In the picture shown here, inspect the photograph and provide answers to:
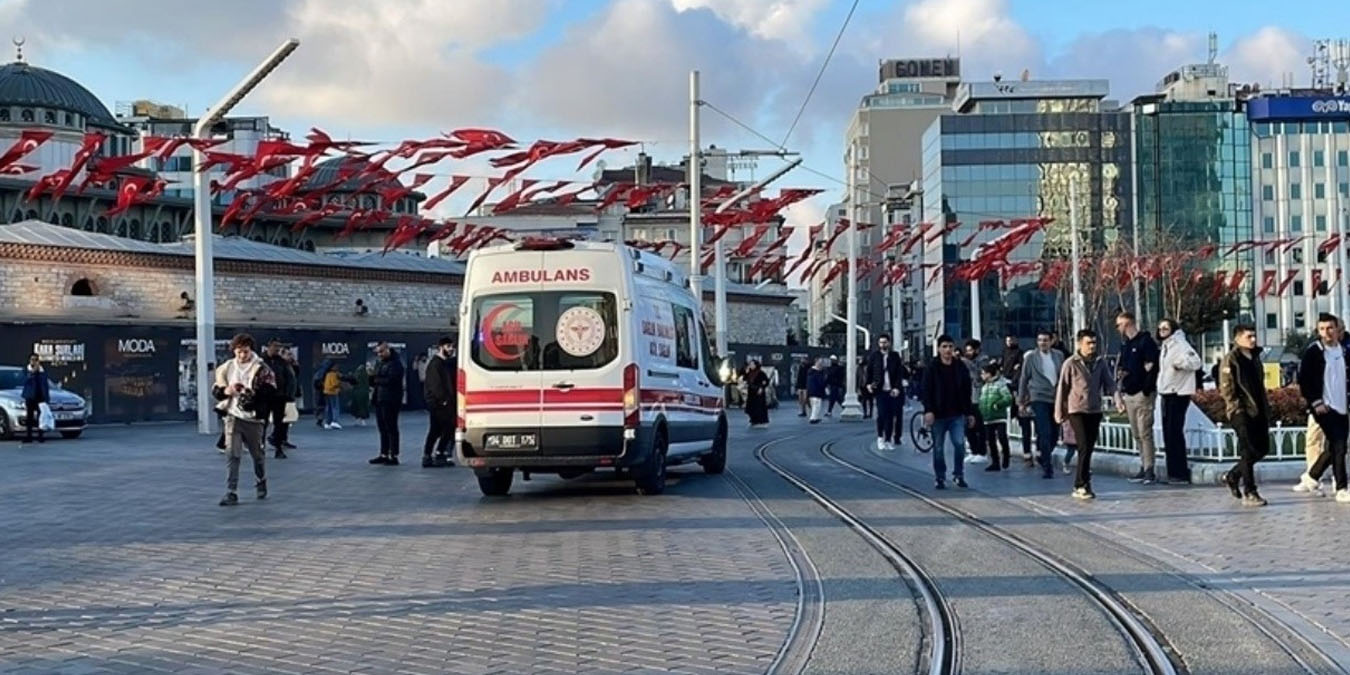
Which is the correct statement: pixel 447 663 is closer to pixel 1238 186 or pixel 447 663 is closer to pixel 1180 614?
pixel 1180 614

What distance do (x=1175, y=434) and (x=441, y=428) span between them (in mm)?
9720

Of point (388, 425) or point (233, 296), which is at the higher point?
point (233, 296)

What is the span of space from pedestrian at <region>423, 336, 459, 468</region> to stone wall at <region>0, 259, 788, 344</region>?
19.6m

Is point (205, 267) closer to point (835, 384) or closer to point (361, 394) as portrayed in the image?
point (361, 394)

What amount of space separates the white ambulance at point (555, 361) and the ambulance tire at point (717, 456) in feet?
11.6

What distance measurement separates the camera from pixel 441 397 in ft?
68.2

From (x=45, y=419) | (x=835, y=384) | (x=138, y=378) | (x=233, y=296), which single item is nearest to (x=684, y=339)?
(x=45, y=419)

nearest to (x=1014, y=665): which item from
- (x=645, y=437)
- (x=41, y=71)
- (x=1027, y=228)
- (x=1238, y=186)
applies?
(x=645, y=437)

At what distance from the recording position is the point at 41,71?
85688mm

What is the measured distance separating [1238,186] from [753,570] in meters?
99.0

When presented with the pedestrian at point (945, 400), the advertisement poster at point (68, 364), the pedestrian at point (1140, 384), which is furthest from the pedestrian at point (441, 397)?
the advertisement poster at point (68, 364)

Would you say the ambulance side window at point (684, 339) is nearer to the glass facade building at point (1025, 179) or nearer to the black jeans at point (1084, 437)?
the black jeans at point (1084, 437)

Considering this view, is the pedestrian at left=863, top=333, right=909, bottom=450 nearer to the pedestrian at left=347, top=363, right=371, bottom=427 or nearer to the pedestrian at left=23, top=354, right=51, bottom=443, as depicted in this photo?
the pedestrian at left=347, top=363, right=371, bottom=427

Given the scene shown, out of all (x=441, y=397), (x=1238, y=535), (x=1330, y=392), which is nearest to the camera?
(x=1238, y=535)
